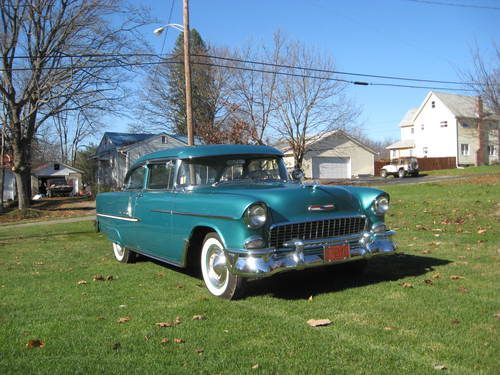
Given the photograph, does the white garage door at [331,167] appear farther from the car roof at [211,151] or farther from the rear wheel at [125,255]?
the car roof at [211,151]

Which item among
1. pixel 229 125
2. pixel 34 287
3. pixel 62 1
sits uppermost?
pixel 62 1

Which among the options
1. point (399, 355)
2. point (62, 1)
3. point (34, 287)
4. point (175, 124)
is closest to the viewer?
point (399, 355)

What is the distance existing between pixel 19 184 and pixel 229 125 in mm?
13157

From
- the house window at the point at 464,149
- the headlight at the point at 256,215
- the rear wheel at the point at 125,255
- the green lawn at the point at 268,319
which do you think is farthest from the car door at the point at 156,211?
the house window at the point at 464,149

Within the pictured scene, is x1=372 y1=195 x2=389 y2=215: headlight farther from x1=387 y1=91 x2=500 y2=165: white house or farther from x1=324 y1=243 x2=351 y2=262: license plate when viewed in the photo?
x1=387 y1=91 x2=500 y2=165: white house

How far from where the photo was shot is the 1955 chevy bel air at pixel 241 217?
4996 mm

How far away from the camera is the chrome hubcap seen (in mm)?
5382

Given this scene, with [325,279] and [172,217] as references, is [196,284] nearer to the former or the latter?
[172,217]

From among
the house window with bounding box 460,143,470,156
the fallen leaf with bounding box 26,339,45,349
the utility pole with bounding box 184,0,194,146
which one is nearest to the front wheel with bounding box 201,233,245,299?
the fallen leaf with bounding box 26,339,45,349

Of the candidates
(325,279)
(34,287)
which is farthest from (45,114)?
(325,279)

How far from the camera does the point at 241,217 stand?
16.2 feet

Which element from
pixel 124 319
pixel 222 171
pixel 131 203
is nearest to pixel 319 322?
pixel 124 319

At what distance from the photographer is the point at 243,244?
494 centimetres

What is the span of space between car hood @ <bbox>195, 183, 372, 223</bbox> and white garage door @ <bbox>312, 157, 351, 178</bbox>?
126 feet
